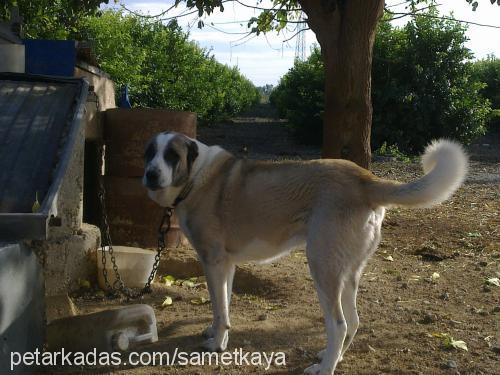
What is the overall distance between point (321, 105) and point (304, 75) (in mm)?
2533

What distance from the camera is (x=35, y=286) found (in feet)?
11.3

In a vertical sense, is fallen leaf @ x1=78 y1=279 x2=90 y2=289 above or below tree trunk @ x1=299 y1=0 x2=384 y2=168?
below

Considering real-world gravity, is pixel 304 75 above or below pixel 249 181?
above

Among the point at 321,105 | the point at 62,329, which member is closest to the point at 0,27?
the point at 62,329

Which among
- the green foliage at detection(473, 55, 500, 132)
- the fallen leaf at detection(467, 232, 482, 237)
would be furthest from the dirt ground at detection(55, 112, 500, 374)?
the green foliage at detection(473, 55, 500, 132)

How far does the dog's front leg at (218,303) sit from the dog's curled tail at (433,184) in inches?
46.7

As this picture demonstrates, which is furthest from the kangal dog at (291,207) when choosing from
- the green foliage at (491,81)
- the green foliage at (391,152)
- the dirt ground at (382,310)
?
the green foliage at (491,81)

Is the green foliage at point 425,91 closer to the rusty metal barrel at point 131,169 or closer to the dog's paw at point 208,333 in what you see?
the rusty metal barrel at point 131,169

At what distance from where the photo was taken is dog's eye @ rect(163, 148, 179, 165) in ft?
14.1

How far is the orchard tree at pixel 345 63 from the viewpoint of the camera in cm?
756

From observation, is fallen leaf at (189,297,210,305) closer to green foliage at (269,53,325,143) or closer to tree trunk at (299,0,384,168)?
tree trunk at (299,0,384,168)

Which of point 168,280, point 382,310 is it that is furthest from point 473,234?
point 168,280

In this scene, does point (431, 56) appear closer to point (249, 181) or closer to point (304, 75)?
point (304, 75)

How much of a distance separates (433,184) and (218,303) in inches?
65.8
